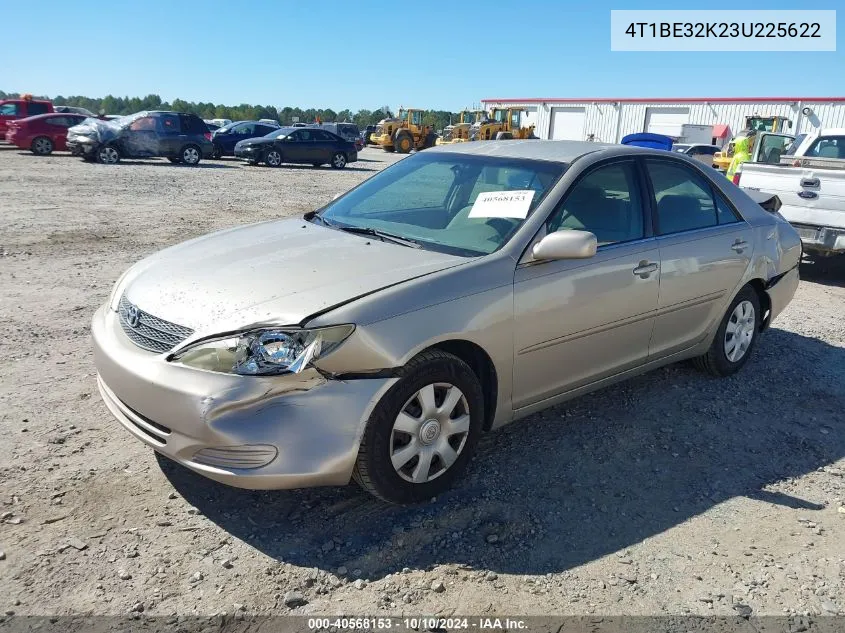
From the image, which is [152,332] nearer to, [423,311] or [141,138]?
[423,311]

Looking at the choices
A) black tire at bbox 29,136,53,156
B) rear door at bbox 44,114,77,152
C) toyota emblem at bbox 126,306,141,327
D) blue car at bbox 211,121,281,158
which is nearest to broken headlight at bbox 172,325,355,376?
toyota emblem at bbox 126,306,141,327

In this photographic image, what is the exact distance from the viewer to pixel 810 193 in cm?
814

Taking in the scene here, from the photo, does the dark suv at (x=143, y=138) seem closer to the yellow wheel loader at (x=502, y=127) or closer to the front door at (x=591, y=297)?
the yellow wheel loader at (x=502, y=127)

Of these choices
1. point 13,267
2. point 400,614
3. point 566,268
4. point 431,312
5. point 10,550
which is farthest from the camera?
point 13,267

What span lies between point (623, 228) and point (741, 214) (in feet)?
4.49

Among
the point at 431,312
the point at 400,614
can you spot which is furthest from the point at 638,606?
the point at 431,312

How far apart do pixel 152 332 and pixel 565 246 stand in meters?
1.97

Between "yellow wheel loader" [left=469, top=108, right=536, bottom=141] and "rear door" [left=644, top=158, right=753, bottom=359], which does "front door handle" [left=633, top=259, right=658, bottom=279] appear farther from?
"yellow wheel loader" [left=469, top=108, right=536, bottom=141]

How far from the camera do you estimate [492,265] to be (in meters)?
3.33

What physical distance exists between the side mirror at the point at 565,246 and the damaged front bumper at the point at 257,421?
3.49ft

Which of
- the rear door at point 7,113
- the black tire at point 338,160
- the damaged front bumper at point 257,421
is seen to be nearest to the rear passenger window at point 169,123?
the black tire at point 338,160

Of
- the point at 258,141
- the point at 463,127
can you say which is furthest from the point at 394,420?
the point at 463,127

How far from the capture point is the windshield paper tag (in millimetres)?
3680

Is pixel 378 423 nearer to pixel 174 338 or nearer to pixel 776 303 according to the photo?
pixel 174 338
